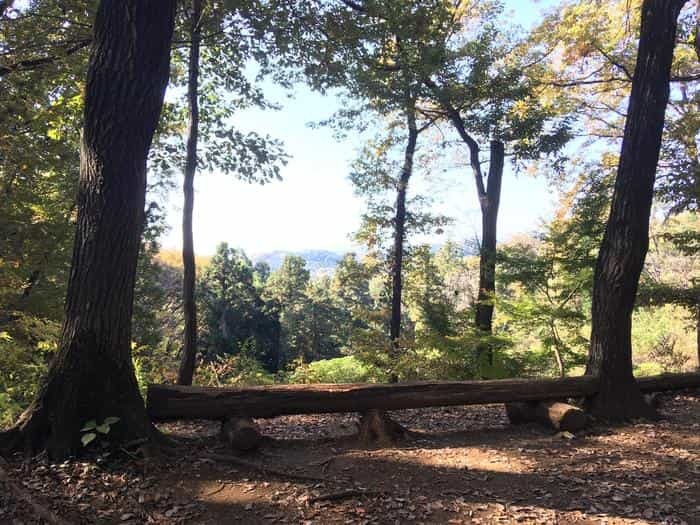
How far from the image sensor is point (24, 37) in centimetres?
704

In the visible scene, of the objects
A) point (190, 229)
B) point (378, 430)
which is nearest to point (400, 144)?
point (190, 229)

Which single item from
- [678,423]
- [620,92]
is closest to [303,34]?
[678,423]

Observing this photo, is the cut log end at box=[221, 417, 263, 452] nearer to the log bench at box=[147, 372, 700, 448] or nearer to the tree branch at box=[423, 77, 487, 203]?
the log bench at box=[147, 372, 700, 448]

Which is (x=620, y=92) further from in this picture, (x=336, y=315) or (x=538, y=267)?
(x=336, y=315)

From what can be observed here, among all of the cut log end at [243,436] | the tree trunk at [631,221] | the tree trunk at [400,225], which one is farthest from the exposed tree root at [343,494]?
the tree trunk at [400,225]

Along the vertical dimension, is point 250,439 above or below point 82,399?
below

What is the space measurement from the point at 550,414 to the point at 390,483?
8.28 ft

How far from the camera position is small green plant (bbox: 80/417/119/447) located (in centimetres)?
355

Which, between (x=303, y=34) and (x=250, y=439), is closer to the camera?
(x=250, y=439)

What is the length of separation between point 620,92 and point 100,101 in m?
15.7

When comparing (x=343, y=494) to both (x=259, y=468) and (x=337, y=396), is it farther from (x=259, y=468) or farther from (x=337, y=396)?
(x=337, y=396)

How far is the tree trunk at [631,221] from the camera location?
18.0 ft

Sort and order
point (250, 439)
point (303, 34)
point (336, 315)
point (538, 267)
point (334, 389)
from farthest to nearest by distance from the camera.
A: point (336, 315) → point (538, 267) → point (303, 34) → point (334, 389) → point (250, 439)

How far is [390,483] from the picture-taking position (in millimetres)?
3760
